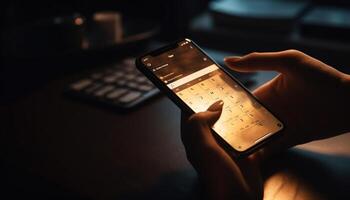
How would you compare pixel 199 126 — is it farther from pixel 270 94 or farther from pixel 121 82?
pixel 121 82

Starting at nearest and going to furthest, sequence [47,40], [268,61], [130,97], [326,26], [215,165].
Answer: [215,165] < [268,61] < [130,97] < [47,40] < [326,26]

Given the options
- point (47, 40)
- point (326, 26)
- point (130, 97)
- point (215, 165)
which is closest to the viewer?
point (215, 165)

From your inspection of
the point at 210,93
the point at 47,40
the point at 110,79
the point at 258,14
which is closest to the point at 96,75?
the point at 110,79

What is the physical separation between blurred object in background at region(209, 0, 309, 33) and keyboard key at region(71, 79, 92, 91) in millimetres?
537

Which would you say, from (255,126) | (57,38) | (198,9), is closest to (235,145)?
(255,126)

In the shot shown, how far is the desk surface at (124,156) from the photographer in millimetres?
455

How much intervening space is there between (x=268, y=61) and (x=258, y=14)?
62 cm

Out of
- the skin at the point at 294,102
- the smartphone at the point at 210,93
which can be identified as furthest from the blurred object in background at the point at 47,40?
the skin at the point at 294,102

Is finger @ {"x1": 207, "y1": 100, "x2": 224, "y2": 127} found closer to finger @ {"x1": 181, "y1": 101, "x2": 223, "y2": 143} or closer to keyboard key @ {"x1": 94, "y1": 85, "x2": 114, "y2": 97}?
finger @ {"x1": 181, "y1": 101, "x2": 223, "y2": 143}

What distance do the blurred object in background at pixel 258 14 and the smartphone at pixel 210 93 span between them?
56cm

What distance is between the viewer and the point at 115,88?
67cm

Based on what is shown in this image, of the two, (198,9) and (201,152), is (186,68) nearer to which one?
(201,152)

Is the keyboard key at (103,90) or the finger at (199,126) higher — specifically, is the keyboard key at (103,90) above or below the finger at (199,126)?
below

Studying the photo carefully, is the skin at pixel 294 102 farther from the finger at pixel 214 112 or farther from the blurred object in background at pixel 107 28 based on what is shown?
the blurred object in background at pixel 107 28
